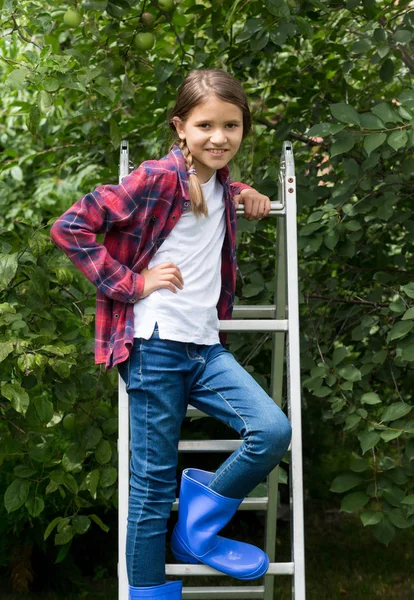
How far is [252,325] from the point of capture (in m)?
2.37

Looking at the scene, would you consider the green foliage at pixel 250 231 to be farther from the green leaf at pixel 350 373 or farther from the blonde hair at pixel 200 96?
the blonde hair at pixel 200 96

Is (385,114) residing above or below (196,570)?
above

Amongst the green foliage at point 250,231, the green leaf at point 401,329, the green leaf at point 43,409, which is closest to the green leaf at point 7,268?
the green foliage at point 250,231

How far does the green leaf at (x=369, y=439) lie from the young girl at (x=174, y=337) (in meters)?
0.59

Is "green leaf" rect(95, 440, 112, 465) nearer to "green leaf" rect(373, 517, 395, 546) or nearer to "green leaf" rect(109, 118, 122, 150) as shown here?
"green leaf" rect(373, 517, 395, 546)

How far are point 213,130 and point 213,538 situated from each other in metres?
0.92

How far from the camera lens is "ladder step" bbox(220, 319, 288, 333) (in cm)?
235

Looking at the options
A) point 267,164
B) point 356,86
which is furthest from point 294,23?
point 356,86

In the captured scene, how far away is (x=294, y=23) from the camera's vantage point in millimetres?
2854

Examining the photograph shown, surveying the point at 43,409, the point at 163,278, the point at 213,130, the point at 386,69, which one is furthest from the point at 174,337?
the point at 386,69

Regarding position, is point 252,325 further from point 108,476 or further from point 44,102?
point 44,102

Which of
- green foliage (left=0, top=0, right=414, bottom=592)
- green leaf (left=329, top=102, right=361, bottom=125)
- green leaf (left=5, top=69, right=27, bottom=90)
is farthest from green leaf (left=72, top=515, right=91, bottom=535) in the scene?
green leaf (left=329, top=102, right=361, bottom=125)

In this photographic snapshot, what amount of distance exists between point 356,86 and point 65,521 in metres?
2.08

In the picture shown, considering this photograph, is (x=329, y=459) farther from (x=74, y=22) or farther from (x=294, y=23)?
(x=74, y=22)
